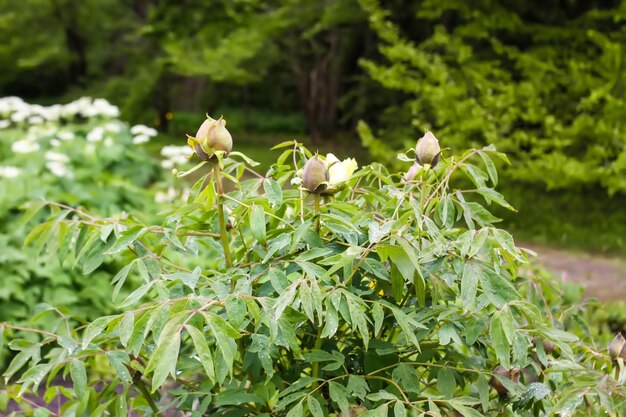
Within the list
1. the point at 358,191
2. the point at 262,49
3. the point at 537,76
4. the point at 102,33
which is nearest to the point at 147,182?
the point at 537,76

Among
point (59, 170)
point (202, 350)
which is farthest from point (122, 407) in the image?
point (59, 170)

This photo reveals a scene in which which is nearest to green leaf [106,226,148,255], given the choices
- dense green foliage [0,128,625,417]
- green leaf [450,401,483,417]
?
dense green foliage [0,128,625,417]

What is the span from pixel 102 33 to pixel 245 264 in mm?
18742

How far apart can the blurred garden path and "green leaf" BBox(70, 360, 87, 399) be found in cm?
525

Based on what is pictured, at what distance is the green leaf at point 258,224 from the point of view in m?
1.57

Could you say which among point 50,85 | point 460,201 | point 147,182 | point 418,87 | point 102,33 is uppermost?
point 460,201

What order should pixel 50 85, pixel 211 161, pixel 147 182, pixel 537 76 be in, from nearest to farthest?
pixel 211 161
pixel 147 182
pixel 537 76
pixel 50 85

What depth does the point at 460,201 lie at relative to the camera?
5.74ft

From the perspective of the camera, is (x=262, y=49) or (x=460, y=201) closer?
(x=460, y=201)

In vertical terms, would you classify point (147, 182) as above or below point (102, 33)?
above

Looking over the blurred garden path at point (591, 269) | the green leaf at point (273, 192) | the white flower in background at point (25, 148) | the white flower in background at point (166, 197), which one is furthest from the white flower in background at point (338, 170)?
the white flower in background at point (25, 148)

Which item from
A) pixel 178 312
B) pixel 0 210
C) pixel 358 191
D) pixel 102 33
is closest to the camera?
pixel 178 312

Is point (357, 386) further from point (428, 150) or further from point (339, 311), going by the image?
point (428, 150)

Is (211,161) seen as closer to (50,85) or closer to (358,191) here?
(358,191)
